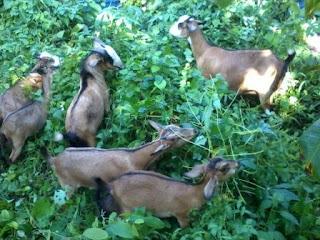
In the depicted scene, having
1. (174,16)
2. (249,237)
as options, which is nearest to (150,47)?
(174,16)

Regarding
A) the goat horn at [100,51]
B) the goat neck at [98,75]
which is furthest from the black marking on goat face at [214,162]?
the goat horn at [100,51]

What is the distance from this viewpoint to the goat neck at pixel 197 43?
19.9 feet

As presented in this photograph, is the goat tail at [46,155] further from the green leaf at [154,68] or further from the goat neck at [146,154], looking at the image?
the green leaf at [154,68]

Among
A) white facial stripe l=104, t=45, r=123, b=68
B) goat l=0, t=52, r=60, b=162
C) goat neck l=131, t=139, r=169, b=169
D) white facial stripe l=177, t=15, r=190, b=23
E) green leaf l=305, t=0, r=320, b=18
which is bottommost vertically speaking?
goat l=0, t=52, r=60, b=162

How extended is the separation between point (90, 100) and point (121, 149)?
3.01ft

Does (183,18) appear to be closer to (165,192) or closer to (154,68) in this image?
(154,68)

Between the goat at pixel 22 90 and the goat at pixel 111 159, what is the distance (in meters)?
1.23

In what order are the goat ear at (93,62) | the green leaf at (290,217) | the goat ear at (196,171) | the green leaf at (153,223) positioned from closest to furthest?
the green leaf at (153,223) → the green leaf at (290,217) → the goat ear at (196,171) → the goat ear at (93,62)

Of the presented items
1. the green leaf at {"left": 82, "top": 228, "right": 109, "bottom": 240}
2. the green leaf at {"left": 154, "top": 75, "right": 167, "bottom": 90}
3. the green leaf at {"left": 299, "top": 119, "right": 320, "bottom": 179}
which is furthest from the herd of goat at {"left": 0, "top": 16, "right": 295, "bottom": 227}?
the green leaf at {"left": 299, "top": 119, "right": 320, "bottom": 179}

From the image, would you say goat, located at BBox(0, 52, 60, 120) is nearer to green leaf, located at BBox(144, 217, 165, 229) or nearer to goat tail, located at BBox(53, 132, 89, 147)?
goat tail, located at BBox(53, 132, 89, 147)

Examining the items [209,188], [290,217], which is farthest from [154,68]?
[290,217]

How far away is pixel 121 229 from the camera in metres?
3.52

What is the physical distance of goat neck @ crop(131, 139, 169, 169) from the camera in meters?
4.43

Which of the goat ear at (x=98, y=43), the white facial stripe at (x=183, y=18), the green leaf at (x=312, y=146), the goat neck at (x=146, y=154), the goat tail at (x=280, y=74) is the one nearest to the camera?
the green leaf at (x=312, y=146)
